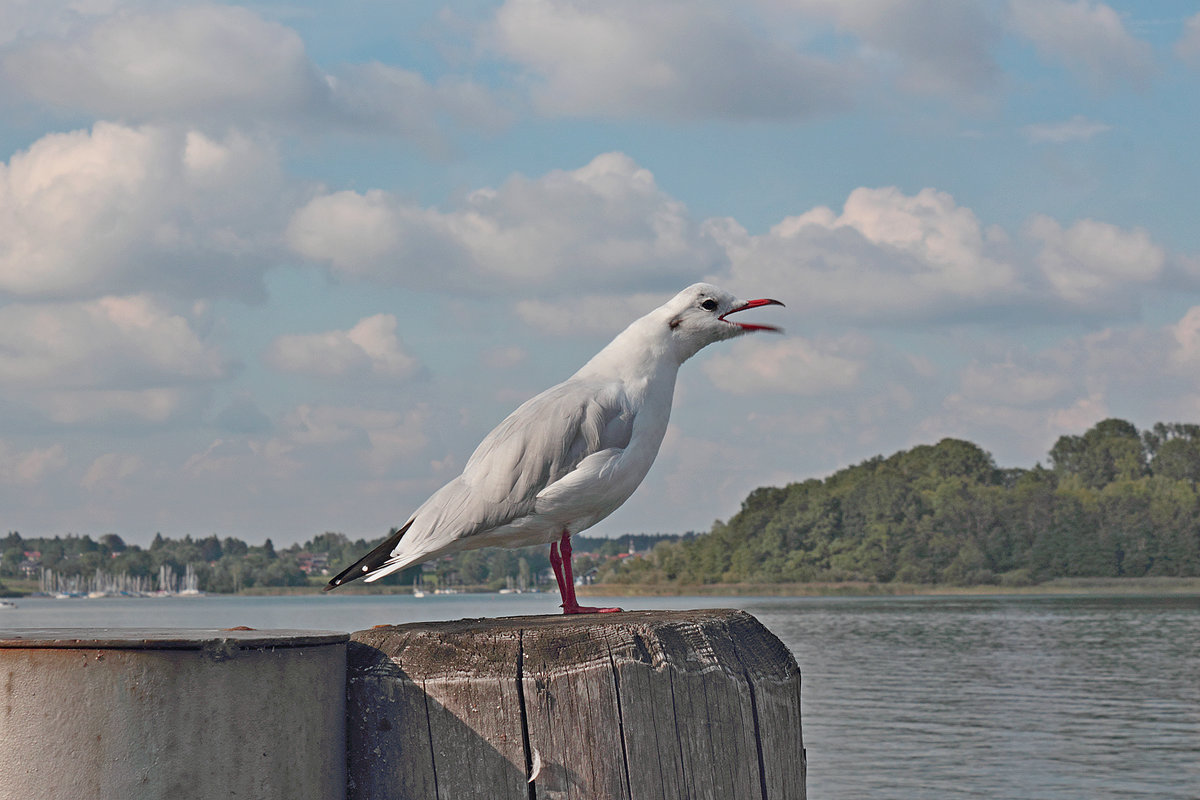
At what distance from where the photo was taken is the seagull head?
5344 millimetres

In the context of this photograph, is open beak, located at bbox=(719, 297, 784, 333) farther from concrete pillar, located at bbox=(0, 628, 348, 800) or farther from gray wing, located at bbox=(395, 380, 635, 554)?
concrete pillar, located at bbox=(0, 628, 348, 800)

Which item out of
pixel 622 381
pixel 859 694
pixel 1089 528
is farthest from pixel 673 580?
pixel 622 381

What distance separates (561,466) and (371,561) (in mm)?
769

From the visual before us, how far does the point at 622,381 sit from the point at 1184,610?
392 feet

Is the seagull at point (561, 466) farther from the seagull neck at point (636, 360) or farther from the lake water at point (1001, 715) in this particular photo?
the lake water at point (1001, 715)

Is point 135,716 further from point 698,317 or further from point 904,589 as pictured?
point 904,589

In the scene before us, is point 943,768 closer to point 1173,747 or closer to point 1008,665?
point 1173,747

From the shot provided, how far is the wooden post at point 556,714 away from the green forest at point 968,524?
171627 mm

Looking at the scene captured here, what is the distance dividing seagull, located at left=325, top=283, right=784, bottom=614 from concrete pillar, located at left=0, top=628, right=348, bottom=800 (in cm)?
147

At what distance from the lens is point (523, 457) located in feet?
15.6

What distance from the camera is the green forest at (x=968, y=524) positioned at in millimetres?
165375

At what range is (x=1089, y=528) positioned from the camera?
165375 mm

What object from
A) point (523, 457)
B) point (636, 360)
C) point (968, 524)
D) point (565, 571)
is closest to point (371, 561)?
point (523, 457)

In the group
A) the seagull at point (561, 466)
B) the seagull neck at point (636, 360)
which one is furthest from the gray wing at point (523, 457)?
the seagull neck at point (636, 360)
